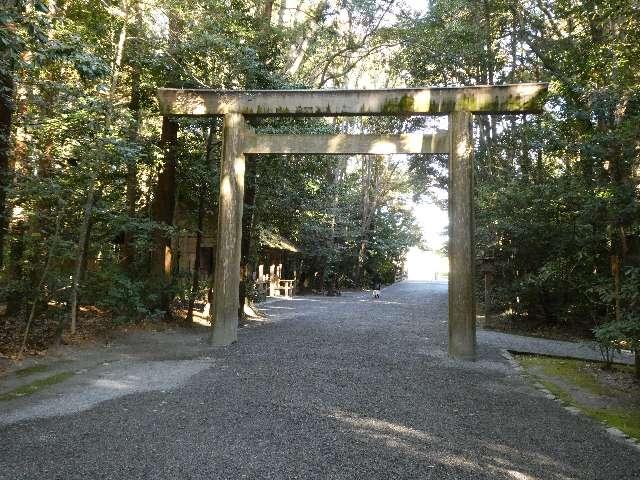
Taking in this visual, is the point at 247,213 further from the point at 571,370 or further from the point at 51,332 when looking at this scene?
the point at 571,370

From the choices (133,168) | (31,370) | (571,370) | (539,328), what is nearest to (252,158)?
(133,168)

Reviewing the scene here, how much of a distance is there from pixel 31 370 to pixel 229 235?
362 centimetres

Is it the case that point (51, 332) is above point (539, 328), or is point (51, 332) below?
above

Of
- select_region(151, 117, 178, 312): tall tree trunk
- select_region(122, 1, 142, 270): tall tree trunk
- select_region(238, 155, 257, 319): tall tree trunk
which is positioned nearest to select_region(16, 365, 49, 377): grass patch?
select_region(122, 1, 142, 270): tall tree trunk

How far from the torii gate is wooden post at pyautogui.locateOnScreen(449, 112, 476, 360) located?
16mm

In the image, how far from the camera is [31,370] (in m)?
6.15

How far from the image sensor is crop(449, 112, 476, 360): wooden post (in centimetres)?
753

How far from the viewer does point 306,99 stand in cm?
809

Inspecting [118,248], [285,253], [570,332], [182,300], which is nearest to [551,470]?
[570,332]

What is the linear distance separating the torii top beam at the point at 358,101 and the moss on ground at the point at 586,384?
426 centimetres

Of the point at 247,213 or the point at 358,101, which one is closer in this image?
the point at 358,101

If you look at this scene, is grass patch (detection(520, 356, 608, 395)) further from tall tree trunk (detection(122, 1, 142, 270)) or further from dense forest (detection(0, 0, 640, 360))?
tall tree trunk (detection(122, 1, 142, 270))

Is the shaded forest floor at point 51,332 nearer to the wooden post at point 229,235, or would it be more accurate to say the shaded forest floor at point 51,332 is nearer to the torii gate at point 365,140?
the wooden post at point 229,235

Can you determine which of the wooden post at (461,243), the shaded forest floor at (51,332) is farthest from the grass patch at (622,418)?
the shaded forest floor at (51,332)
